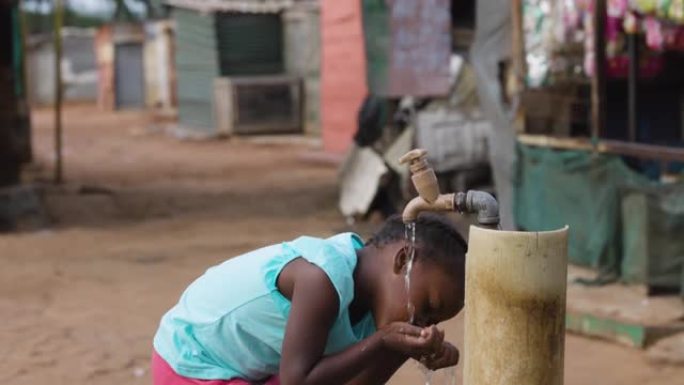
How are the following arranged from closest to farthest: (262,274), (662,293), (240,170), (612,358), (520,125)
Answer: (262,274) < (612,358) < (662,293) < (520,125) < (240,170)

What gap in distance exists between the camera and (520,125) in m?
7.07

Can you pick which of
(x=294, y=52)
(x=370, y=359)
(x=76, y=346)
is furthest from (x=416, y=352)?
(x=294, y=52)

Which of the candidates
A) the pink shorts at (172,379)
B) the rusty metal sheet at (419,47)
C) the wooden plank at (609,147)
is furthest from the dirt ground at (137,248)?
Result: the pink shorts at (172,379)

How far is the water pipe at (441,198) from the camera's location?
1956 mm

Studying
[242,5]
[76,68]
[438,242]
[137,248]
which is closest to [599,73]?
[137,248]

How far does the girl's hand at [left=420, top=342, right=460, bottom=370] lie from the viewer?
84.6 inches

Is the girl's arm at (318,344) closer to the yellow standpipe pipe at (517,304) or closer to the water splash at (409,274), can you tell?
the water splash at (409,274)

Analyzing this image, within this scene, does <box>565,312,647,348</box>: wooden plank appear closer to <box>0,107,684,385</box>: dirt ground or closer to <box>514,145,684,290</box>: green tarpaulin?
<box>0,107,684,385</box>: dirt ground

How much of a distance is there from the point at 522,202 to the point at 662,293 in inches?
62.5

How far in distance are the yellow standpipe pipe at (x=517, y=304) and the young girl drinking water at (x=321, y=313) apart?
0.24 m

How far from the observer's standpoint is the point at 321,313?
2.17m

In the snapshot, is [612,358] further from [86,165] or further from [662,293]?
[86,165]

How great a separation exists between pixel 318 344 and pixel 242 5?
56.4 ft

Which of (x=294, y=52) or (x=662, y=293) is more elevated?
(x=294, y=52)
